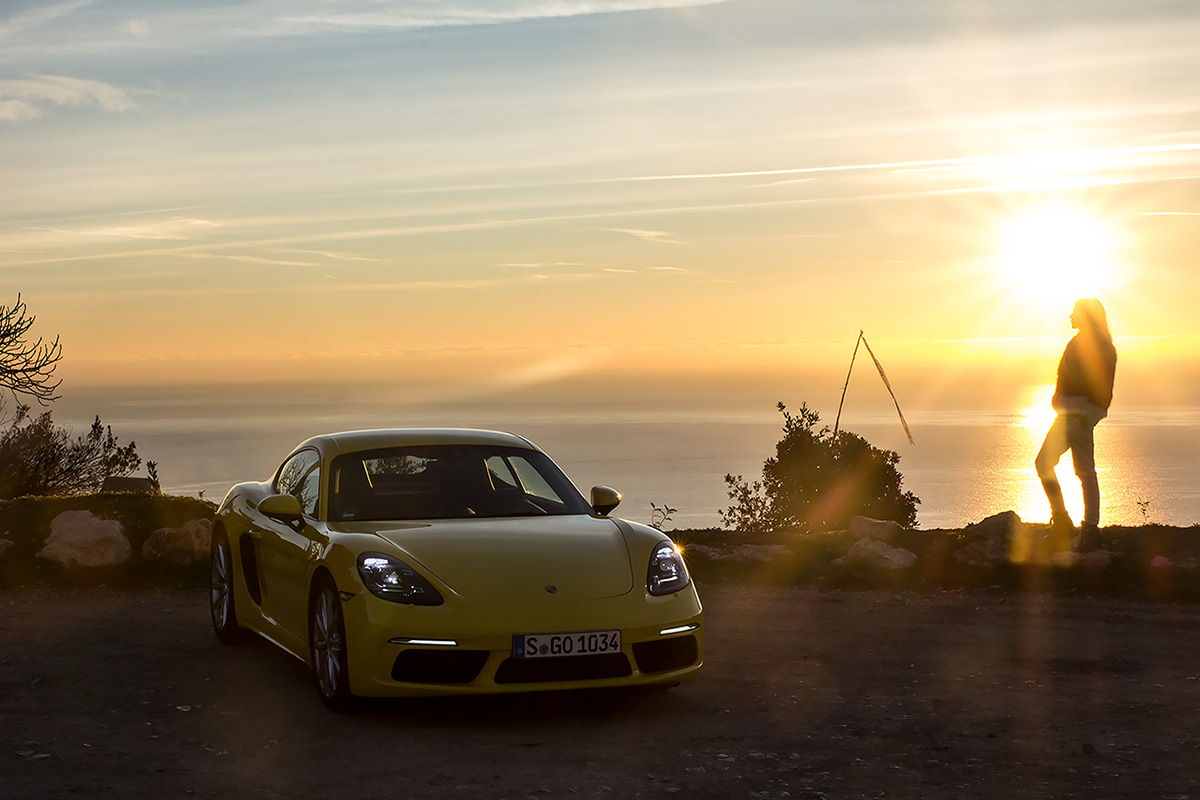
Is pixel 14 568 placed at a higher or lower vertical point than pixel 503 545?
lower

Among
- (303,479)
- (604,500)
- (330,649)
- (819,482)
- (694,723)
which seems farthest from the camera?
(819,482)

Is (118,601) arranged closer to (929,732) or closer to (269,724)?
(269,724)

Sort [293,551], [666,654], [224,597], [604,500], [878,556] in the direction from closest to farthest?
[666,654] → [293,551] → [604,500] → [224,597] → [878,556]

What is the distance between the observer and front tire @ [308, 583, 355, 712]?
6.25m

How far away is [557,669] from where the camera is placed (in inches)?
235

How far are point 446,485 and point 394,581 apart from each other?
1280 millimetres

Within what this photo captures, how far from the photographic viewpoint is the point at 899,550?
11320 mm

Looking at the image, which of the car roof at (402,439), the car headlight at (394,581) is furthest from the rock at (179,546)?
the car headlight at (394,581)

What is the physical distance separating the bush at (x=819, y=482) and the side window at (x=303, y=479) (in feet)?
156

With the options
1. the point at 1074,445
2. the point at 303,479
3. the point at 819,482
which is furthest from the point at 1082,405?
the point at 819,482

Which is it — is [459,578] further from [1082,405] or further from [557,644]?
[1082,405]

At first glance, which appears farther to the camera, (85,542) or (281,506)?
(85,542)

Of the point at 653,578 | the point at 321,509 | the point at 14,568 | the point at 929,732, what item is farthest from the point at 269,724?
the point at 14,568

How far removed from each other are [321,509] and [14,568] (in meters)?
5.97
